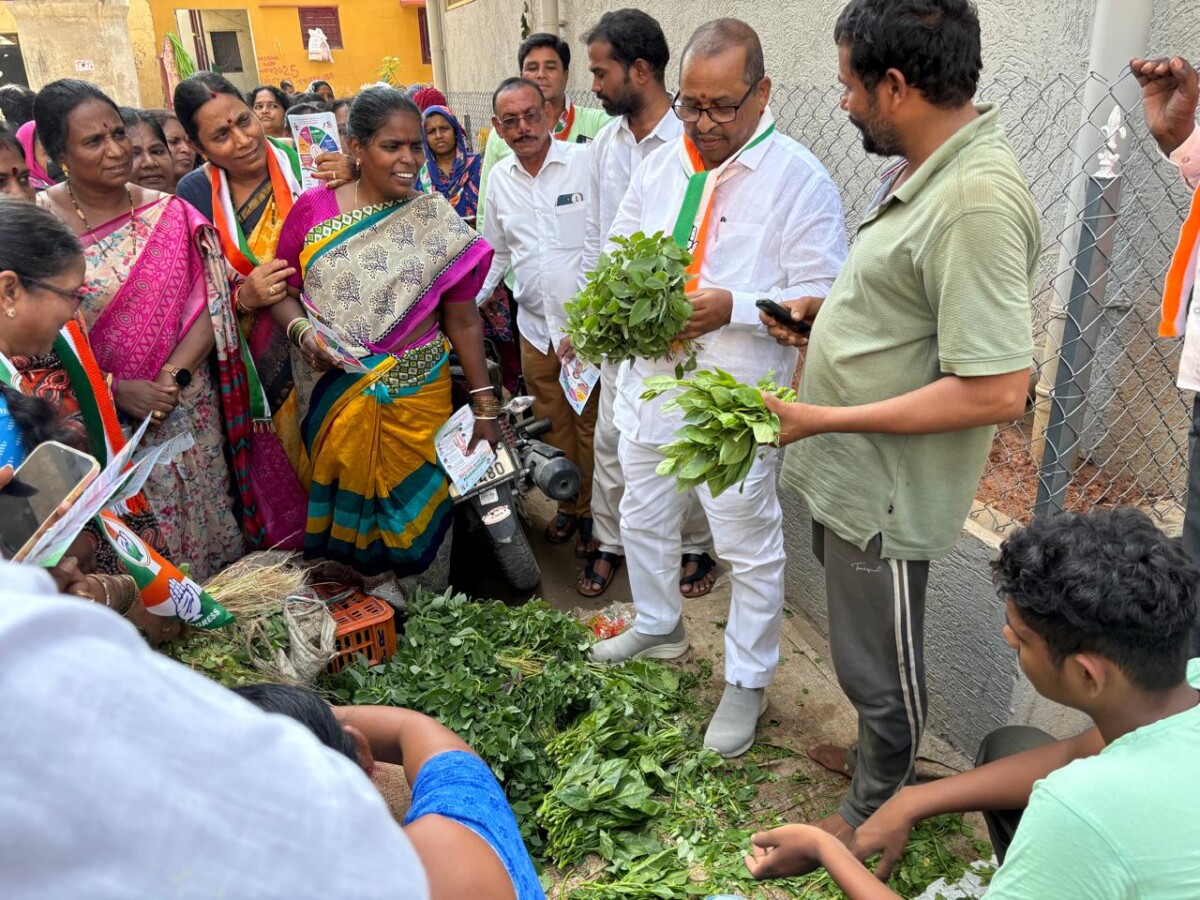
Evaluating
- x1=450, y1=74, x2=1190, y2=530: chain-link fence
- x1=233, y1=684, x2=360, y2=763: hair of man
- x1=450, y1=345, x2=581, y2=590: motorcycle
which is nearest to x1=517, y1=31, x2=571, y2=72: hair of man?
x1=450, y1=345, x2=581, y2=590: motorcycle

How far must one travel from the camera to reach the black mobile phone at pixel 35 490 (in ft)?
6.17

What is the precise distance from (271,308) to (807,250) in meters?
2.33

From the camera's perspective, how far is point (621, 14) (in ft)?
13.9

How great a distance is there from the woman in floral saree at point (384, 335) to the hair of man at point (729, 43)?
1.23m

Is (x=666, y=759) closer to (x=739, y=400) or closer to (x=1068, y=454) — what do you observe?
(x=739, y=400)

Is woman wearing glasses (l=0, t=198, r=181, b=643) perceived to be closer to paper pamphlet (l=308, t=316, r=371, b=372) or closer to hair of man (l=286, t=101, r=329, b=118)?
paper pamphlet (l=308, t=316, r=371, b=372)

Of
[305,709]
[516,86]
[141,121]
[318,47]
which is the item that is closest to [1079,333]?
[305,709]

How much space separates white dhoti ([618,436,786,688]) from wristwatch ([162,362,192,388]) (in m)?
1.81

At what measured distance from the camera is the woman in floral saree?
364cm

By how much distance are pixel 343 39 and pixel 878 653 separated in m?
25.5

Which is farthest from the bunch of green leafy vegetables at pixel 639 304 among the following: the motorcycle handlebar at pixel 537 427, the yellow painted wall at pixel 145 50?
the yellow painted wall at pixel 145 50

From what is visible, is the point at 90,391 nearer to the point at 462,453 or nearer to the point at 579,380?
the point at 462,453

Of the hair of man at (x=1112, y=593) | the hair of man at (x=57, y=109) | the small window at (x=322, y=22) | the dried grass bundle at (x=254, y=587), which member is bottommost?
the dried grass bundle at (x=254, y=587)

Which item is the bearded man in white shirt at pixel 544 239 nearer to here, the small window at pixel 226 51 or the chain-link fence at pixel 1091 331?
the chain-link fence at pixel 1091 331
